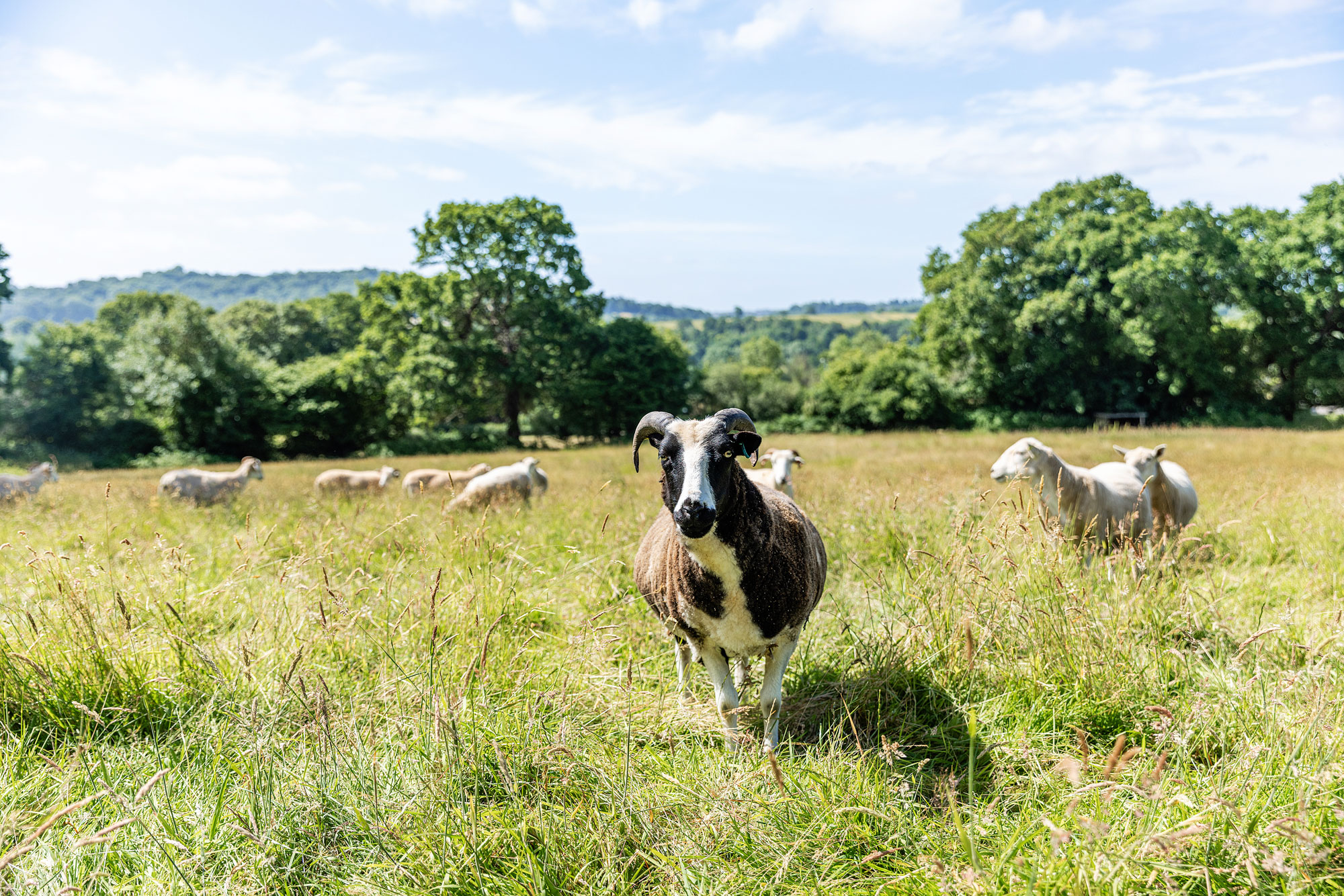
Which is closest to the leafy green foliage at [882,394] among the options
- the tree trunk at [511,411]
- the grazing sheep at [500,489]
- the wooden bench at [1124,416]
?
the wooden bench at [1124,416]

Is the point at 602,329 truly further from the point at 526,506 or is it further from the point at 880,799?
the point at 880,799

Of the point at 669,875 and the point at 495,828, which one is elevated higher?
the point at 495,828

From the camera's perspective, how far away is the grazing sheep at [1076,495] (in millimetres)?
6570

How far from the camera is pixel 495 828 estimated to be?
8.91ft

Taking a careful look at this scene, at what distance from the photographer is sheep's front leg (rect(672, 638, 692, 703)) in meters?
4.34

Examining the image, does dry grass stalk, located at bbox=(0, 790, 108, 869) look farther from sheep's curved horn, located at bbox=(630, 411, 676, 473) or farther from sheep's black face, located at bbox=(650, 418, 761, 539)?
sheep's curved horn, located at bbox=(630, 411, 676, 473)

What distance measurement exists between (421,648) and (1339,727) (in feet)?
15.3

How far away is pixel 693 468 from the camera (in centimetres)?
324

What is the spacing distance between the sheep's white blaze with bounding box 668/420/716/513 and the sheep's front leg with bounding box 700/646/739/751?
46.5 inches

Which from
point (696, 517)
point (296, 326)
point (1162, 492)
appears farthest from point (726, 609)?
point (296, 326)

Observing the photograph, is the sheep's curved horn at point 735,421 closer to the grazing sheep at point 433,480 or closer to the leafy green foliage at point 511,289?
the grazing sheep at point 433,480

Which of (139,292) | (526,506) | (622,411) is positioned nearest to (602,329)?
(622,411)

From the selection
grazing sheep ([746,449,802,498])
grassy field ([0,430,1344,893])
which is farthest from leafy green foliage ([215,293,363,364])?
grassy field ([0,430,1344,893])

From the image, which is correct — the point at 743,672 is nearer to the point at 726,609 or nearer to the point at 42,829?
the point at 726,609
